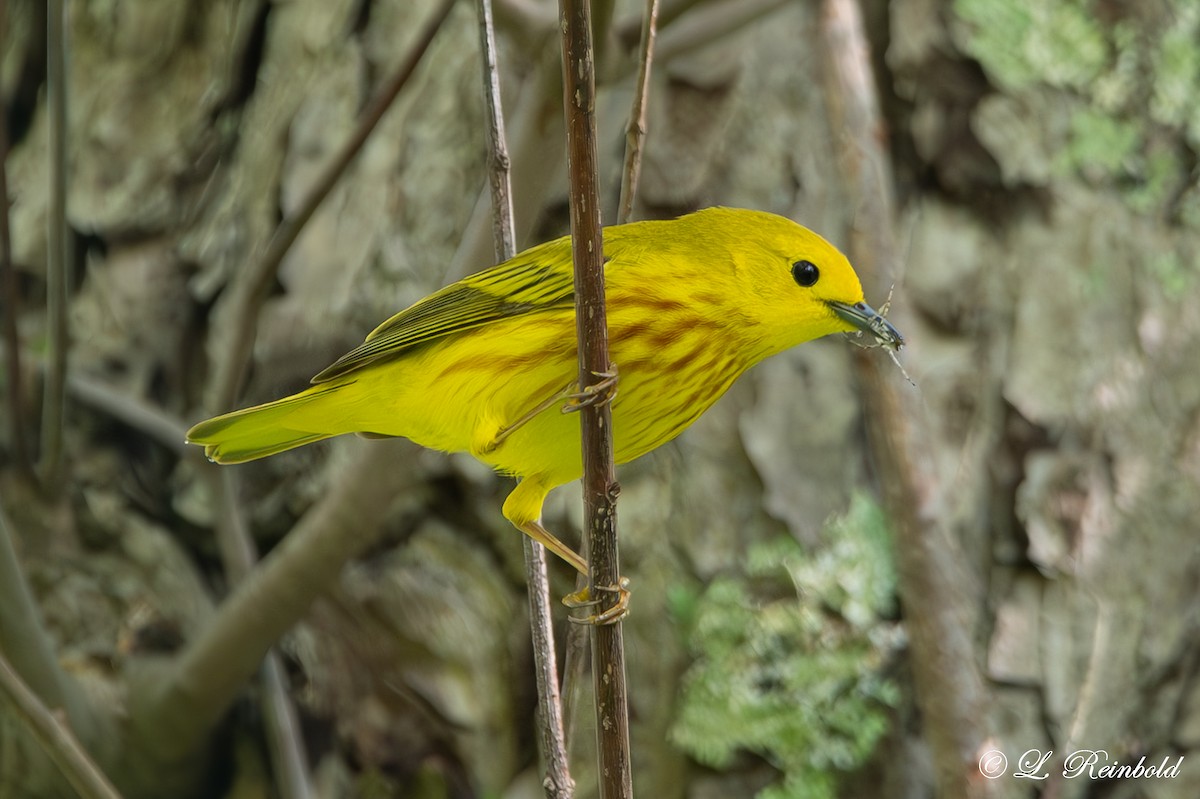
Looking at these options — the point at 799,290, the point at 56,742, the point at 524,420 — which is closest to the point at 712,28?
the point at 799,290

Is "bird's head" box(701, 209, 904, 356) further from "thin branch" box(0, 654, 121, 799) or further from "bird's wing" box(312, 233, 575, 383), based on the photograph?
"thin branch" box(0, 654, 121, 799)

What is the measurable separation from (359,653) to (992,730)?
5.75ft

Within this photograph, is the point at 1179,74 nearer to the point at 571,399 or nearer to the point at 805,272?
the point at 805,272

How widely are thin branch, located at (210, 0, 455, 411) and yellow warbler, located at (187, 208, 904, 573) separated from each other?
695 mm

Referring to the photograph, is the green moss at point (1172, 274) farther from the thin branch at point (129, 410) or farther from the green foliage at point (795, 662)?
the thin branch at point (129, 410)

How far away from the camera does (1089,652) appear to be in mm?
3221

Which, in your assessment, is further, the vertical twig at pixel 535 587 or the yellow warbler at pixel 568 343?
the yellow warbler at pixel 568 343

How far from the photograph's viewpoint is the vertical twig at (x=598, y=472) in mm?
1464

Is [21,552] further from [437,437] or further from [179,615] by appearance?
[437,437]

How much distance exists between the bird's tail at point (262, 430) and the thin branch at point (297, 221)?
0.68 m

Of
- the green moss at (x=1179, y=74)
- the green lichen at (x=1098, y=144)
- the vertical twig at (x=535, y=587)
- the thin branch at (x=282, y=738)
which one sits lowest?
the thin branch at (x=282, y=738)

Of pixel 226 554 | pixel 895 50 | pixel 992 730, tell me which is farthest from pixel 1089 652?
pixel 226 554

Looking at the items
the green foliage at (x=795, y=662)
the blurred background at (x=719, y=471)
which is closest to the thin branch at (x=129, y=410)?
the blurred background at (x=719, y=471)

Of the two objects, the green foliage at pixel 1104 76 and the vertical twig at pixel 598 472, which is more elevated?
the green foliage at pixel 1104 76
